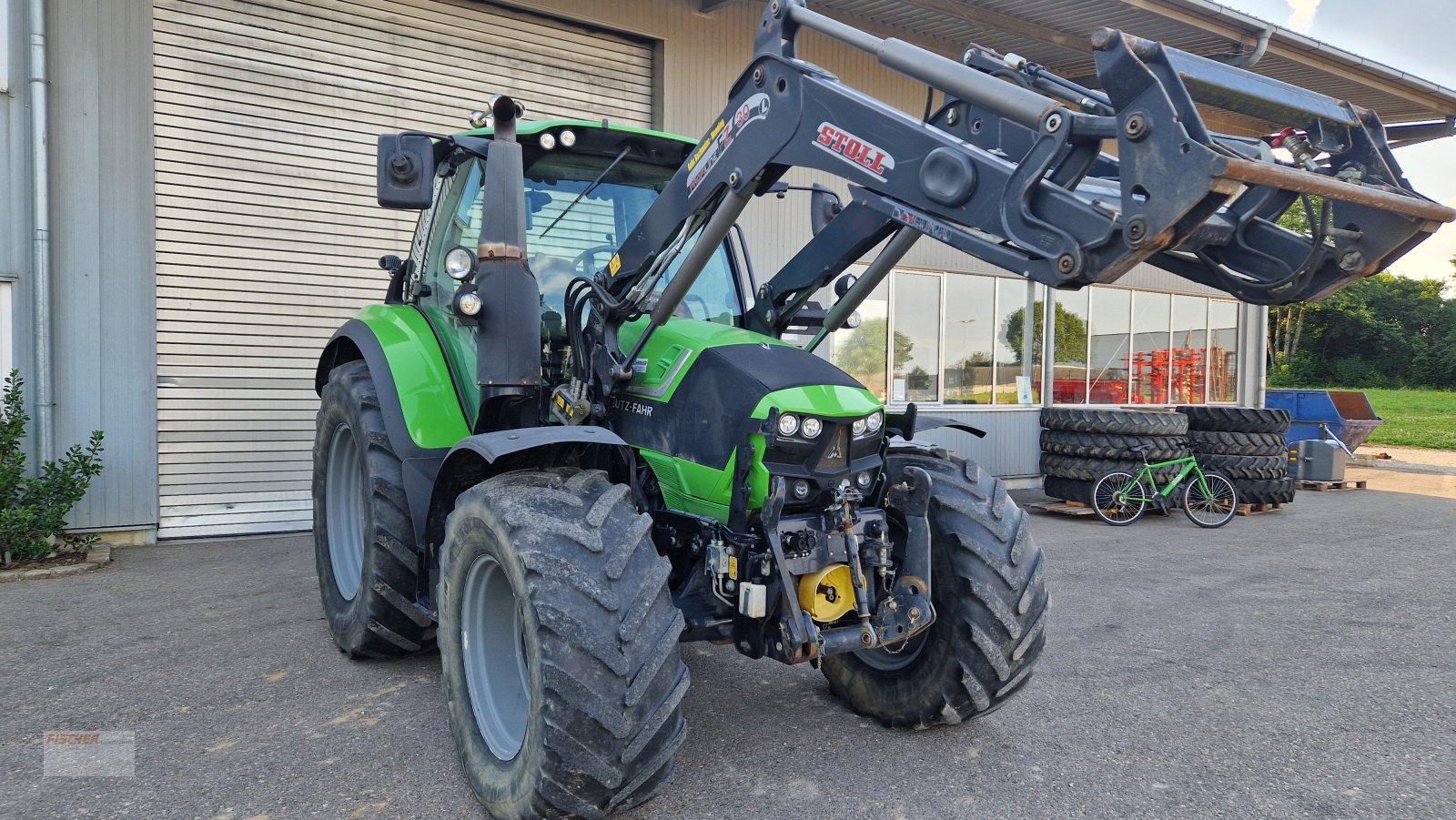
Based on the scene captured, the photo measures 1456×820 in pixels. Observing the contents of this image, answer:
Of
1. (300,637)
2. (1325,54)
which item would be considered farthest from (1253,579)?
(1325,54)

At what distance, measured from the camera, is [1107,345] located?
13.5m

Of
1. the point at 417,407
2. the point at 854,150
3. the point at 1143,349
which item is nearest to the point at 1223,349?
the point at 1143,349

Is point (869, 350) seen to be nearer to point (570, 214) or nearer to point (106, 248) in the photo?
point (570, 214)

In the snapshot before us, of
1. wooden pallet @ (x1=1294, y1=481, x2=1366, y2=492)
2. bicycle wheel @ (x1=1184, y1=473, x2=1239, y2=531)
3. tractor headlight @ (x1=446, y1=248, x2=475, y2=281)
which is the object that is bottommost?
wooden pallet @ (x1=1294, y1=481, x2=1366, y2=492)

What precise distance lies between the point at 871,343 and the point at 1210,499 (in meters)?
4.01

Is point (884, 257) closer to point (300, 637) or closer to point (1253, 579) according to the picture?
point (300, 637)

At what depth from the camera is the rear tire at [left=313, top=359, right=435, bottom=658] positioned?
4125 mm

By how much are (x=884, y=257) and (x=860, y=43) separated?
1.07m

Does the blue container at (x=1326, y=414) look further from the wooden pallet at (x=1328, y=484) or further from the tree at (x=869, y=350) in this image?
the tree at (x=869, y=350)

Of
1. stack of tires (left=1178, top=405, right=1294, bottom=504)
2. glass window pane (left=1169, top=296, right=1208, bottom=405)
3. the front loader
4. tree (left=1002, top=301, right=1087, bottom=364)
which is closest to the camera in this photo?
the front loader

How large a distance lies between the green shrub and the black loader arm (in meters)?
5.54

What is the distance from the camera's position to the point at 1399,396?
36375 millimetres

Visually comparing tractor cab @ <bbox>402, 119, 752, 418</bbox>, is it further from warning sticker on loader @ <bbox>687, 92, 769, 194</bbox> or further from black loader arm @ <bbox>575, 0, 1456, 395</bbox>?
black loader arm @ <bbox>575, 0, 1456, 395</bbox>

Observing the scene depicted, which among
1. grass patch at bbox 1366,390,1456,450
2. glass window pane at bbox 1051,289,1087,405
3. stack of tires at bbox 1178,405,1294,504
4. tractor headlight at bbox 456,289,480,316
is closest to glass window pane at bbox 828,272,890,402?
glass window pane at bbox 1051,289,1087,405
